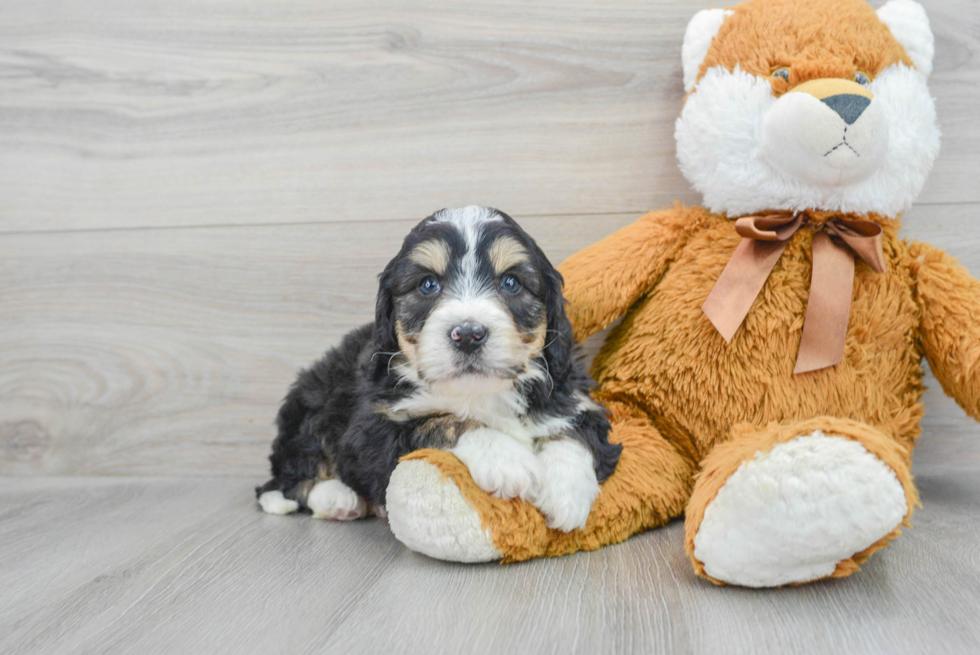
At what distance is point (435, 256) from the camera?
1562mm

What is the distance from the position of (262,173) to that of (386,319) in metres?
0.97

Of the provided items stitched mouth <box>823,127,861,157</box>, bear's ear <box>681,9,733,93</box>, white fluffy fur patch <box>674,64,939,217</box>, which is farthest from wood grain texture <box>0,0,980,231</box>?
stitched mouth <box>823,127,861,157</box>

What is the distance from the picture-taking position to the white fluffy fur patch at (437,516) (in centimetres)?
146

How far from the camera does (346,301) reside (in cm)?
235

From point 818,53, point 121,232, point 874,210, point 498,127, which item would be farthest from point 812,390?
point 121,232

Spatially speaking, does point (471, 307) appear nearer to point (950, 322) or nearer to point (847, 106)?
point (847, 106)

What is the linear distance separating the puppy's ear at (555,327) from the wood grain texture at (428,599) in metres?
0.42

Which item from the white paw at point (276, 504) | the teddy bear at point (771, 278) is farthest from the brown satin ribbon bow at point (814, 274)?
the white paw at point (276, 504)

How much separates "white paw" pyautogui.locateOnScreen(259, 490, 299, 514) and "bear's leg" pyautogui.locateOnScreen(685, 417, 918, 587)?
1157 mm

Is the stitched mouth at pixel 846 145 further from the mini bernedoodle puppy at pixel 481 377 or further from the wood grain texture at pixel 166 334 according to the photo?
the wood grain texture at pixel 166 334

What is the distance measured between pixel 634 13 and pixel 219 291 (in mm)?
1561

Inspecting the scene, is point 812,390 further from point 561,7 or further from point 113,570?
point 113,570

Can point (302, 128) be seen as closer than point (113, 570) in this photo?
No

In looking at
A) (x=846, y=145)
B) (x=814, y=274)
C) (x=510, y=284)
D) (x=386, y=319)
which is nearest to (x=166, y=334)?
(x=386, y=319)
